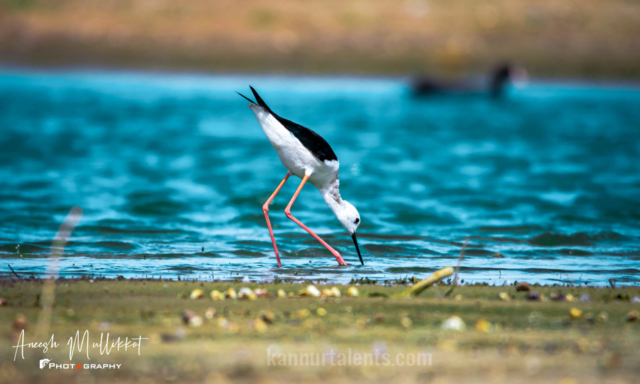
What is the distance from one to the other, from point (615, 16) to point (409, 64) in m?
11.5

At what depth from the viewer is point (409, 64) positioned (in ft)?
113

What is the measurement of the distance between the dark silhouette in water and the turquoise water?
3.08 m

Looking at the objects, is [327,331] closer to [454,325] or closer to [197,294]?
[454,325]

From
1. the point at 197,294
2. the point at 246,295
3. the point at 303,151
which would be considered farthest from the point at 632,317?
the point at 303,151

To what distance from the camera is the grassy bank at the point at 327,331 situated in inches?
151

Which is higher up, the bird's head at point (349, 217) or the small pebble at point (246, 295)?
the bird's head at point (349, 217)

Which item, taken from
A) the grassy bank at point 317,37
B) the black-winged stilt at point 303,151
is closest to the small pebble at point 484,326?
the black-winged stilt at point 303,151

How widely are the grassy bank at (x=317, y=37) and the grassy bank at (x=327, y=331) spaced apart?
28.2 metres

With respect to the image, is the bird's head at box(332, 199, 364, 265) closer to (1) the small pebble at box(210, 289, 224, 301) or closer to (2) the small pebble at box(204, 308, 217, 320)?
(1) the small pebble at box(210, 289, 224, 301)

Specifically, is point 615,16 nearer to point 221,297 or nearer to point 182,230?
point 182,230

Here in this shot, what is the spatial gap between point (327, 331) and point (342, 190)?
8447 millimetres

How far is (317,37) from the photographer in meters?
35.0

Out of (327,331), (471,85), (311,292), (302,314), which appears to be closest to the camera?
(327,331)

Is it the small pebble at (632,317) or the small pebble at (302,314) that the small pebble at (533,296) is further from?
the small pebble at (302,314)
